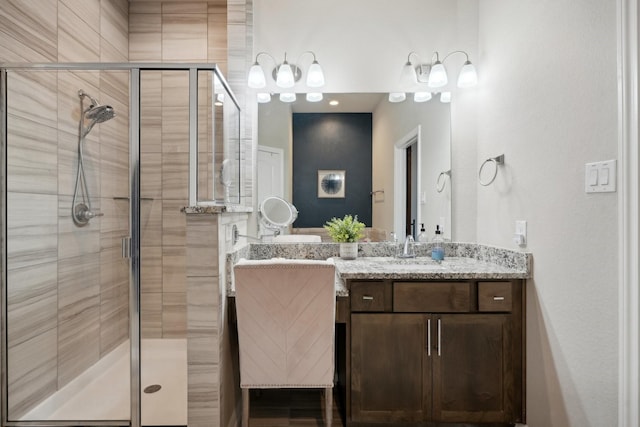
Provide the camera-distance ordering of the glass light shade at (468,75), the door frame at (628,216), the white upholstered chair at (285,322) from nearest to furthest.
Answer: the door frame at (628,216)
the white upholstered chair at (285,322)
the glass light shade at (468,75)

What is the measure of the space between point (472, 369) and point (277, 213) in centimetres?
147

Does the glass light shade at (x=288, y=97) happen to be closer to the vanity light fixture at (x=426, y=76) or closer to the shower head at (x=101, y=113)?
the vanity light fixture at (x=426, y=76)

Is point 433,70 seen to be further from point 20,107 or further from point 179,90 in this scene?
point 20,107

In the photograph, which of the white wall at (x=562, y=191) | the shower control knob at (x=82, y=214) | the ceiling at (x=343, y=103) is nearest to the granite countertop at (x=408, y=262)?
the white wall at (x=562, y=191)

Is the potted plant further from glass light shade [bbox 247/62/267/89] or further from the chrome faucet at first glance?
glass light shade [bbox 247/62/267/89]

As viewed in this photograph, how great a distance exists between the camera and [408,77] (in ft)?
7.70

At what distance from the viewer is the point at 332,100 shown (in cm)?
240

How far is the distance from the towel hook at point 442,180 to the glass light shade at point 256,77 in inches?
52.4

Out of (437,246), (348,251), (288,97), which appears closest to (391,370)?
(348,251)

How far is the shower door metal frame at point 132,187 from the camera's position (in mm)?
1706

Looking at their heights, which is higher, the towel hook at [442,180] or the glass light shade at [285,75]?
the glass light shade at [285,75]

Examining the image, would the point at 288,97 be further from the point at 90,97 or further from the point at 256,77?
the point at 90,97

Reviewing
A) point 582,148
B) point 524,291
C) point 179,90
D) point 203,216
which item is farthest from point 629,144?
point 179,90

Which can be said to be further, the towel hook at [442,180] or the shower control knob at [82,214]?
the towel hook at [442,180]
